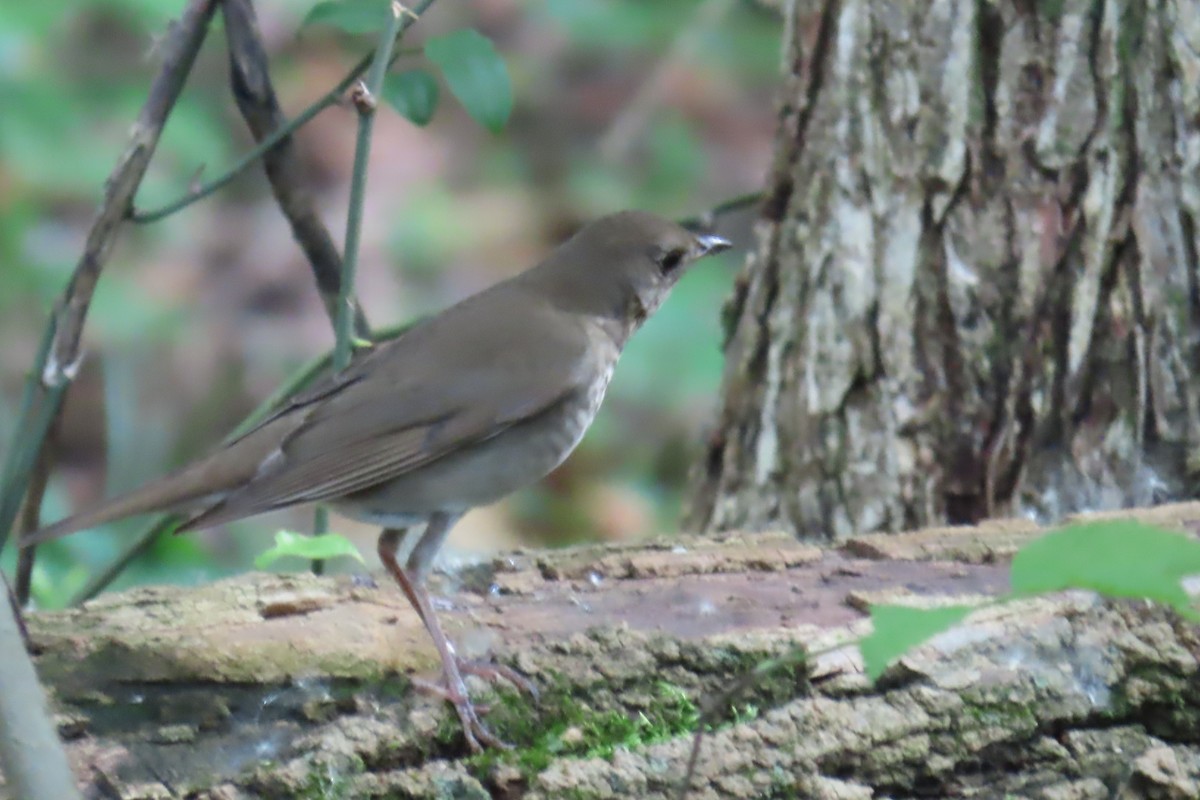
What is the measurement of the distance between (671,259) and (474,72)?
0.77 meters

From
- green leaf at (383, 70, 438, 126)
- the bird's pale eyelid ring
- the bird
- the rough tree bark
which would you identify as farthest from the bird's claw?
the rough tree bark

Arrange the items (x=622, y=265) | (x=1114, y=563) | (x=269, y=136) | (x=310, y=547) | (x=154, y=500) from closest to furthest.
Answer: (x=1114, y=563)
(x=154, y=500)
(x=310, y=547)
(x=269, y=136)
(x=622, y=265)

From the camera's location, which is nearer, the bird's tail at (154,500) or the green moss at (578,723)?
the green moss at (578,723)

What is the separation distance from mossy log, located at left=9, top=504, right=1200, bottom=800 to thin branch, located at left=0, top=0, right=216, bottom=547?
575 mm

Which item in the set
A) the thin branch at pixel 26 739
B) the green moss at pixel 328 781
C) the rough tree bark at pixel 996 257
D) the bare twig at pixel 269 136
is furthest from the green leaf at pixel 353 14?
the thin branch at pixel 26 739

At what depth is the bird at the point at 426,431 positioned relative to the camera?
9.59 feet

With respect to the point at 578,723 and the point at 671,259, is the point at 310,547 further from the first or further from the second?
the point at 671,259

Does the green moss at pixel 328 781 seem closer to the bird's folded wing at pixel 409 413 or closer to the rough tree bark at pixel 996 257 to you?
the bird's folded wing at pixel 409 413

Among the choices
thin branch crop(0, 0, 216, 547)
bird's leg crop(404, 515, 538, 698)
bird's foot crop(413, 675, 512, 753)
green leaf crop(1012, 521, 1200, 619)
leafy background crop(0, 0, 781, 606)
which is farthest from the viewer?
leafy background crop(0, 0, 781, 606)

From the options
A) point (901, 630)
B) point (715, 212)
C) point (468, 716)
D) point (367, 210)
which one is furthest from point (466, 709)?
point (367, 210)

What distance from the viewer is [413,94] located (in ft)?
10.5

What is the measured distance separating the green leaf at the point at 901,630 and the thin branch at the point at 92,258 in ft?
7.02

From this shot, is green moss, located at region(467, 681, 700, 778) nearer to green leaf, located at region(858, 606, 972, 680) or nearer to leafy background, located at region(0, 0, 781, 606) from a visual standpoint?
green leaf, located at region(858, 606, 972, 680)

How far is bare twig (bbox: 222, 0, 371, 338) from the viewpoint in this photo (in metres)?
3.37
